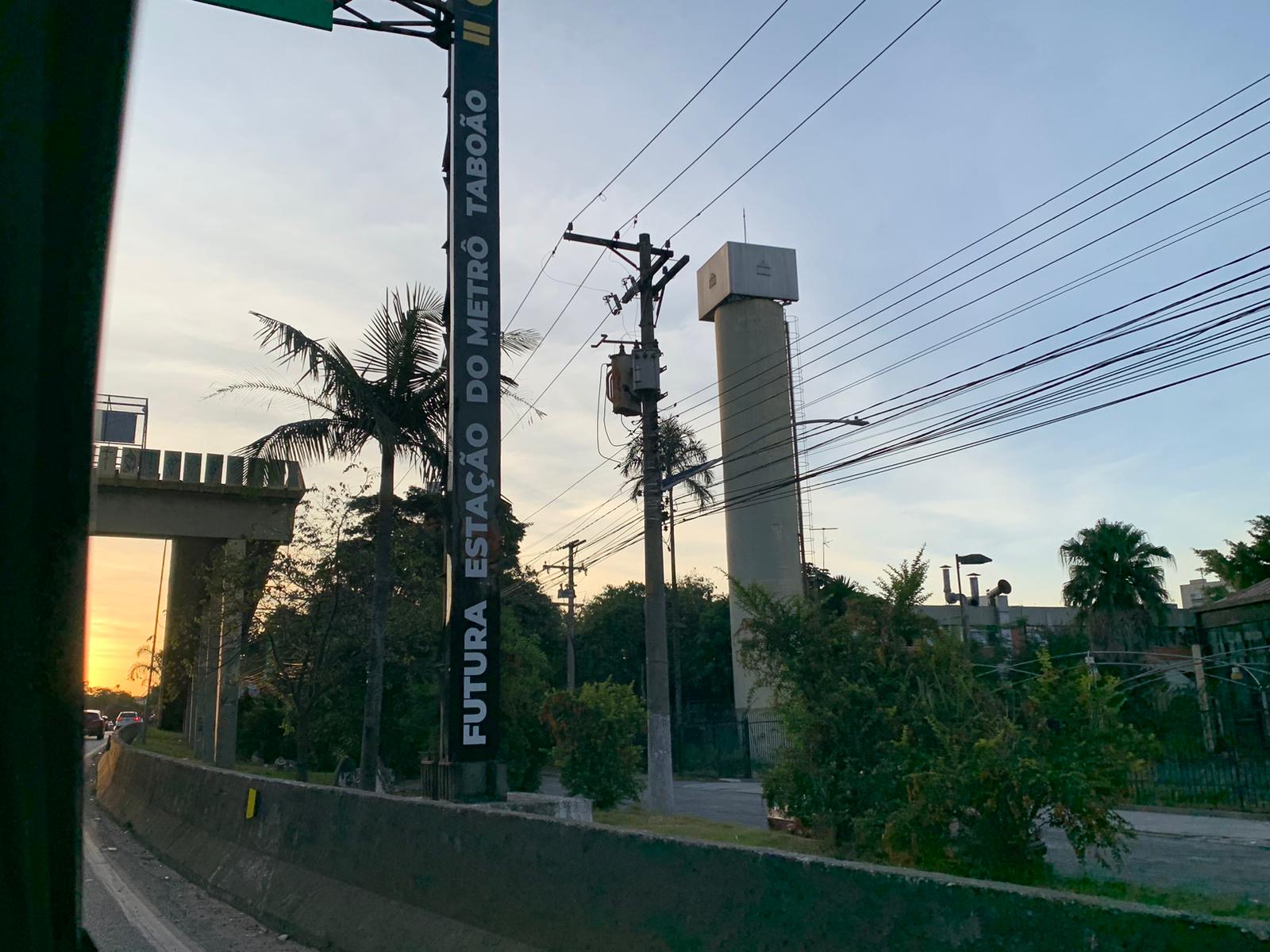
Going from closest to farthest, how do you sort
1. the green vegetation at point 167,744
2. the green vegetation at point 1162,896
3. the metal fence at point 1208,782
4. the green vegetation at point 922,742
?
the green vegetation at point 1162,896, the green vegetation at point 922,742, the metal fence at point 1208,782, the green vegetation at point 167,744

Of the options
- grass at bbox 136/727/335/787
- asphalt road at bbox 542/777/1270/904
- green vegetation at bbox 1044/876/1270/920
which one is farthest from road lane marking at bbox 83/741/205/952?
grass at bbox 136/727/335/787

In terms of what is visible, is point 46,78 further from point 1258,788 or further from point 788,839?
point 1258,788

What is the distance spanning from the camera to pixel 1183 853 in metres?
14.5

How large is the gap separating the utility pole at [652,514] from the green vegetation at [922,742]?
319 inches

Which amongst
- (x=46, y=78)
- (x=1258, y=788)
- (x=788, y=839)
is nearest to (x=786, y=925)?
(x=46, y=78)

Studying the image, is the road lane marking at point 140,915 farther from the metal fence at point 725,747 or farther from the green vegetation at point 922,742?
the metal fence at point 725,747

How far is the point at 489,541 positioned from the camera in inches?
467

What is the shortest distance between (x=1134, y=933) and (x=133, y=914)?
8931mm

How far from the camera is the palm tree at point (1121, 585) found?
3709cm

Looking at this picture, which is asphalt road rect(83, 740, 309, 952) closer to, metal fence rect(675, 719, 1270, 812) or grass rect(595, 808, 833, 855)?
grass rect(595, 808, 833, 855)

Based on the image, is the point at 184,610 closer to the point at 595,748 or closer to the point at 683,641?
the point at 595,748

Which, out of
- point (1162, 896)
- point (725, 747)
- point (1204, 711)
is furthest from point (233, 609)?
point (725, 747)

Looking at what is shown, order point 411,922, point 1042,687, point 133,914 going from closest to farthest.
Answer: point 411,922 < point 133,914 < point 1042,687

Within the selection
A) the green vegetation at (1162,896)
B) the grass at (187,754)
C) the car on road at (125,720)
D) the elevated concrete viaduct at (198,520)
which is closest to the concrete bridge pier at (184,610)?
the elevated concrete viaduct at (198,520)
